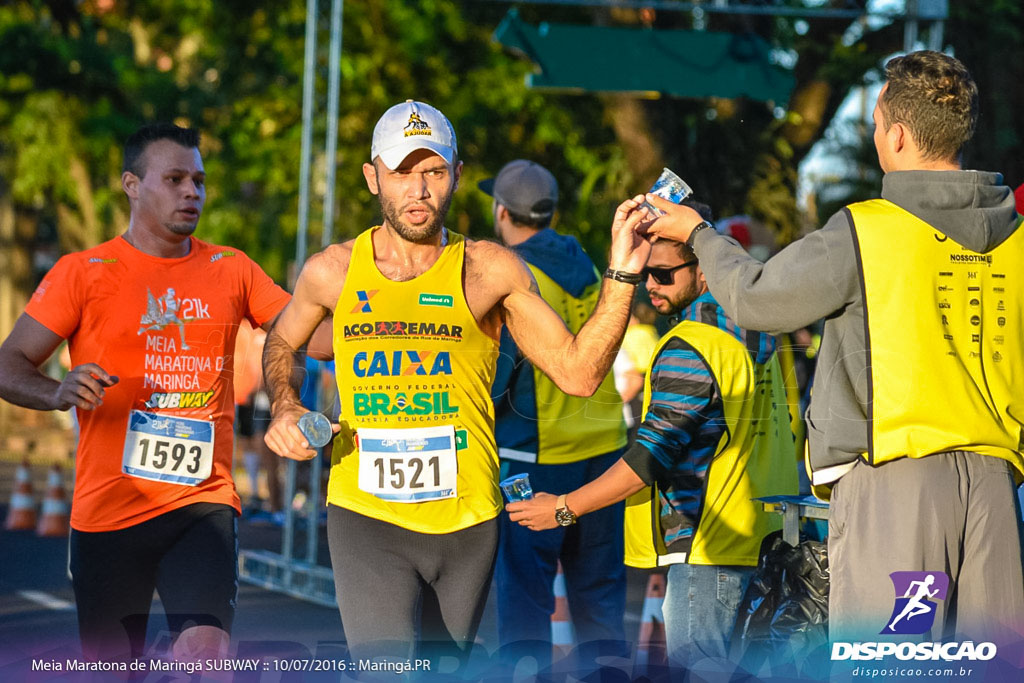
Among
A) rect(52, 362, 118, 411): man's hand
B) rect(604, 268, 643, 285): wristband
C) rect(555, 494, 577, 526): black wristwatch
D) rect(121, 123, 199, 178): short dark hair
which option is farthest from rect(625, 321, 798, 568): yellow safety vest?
rect(121, 123, 199, 178): short dark hair

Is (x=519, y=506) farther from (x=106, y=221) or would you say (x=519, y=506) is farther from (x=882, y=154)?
(x=106, y=221)

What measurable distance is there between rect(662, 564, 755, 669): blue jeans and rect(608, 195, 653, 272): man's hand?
1.21m

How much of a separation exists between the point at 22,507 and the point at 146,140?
27.9 ft

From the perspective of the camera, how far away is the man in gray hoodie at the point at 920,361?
3.49 m

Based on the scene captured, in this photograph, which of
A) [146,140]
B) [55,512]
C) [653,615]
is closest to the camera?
[146,140]

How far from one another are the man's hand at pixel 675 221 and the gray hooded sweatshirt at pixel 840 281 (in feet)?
0.62

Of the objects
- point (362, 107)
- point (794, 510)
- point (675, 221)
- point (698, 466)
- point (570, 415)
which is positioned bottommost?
point (794, 510)

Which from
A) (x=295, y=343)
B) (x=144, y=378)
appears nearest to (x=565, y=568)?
(x=295, y=343)

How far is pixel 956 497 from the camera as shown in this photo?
3.52 metres

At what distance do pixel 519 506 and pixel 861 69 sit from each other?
884 cm

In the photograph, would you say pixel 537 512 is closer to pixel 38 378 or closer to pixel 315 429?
pixel 315 429

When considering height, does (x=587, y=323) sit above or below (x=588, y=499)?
above

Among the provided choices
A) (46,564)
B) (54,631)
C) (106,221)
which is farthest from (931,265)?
(106,221)

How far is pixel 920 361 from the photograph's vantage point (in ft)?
11.5
